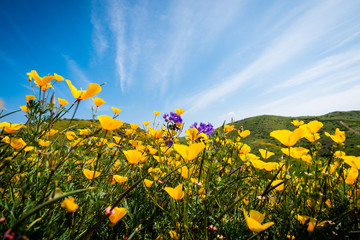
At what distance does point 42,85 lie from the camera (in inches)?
59.2

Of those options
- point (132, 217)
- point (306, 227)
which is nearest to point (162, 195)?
point (132, 217)

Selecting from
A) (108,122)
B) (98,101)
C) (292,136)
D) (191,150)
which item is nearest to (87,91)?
(108,122)

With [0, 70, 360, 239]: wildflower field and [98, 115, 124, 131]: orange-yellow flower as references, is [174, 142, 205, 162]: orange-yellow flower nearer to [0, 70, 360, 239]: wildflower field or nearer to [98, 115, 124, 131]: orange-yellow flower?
[0, 70, 360, 239]: wildflower field

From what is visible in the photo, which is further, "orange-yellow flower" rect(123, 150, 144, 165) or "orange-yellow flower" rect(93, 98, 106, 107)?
"orange-yellow flower" rect(93, 98, 106, 107)

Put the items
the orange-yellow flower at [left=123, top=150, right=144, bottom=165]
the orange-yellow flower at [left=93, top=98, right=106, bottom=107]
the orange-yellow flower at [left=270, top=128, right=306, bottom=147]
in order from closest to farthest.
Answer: the orange-yellow flower at [left=270, top=128, right=306, bottom=147] < the orange-yellow flower at [left=123, top=150, right=144, bottom=165] < the orange-yellow flower at [left=93, top=98, right=106, bottom=107]

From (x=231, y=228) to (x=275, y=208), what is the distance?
0.61m

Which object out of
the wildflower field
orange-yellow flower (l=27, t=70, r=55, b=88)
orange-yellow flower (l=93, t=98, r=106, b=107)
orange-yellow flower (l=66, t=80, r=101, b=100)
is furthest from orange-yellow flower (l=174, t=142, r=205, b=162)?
orange-yellow flower (l=27, t=70, r=55, b=88)

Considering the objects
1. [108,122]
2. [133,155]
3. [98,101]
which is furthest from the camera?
[98,101]

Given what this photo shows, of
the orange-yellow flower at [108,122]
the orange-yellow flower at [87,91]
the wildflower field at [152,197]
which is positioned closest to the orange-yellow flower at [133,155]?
the wildflower field at [152,197]

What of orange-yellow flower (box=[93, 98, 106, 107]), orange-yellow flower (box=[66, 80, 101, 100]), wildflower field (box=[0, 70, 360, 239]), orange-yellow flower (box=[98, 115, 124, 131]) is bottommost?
wildflower field (box=[0, 70, 360, 239])

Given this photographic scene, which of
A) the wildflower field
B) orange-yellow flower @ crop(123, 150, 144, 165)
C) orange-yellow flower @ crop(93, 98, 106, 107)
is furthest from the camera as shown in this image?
orange-yellow flower @ crop(93, 98, 106, 107)

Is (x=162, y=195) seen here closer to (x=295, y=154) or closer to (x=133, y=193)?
(x=133, y=193)

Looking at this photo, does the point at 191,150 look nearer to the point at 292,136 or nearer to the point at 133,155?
the point at 133,155

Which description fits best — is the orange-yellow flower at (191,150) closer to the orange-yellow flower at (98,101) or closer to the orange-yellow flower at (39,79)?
the orange-yellow flower at (98,101)
